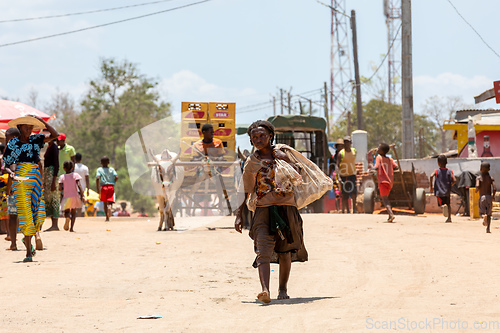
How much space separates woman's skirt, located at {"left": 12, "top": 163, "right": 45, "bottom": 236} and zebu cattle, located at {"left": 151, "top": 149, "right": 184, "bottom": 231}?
4630 mm

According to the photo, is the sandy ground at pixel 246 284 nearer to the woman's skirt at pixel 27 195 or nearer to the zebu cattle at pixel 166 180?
the woman's skirt at pixel 27 195

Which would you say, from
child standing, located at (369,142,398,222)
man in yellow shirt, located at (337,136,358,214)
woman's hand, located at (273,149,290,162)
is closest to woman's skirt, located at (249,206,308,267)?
woman's hand, located at (273,149,290,162)

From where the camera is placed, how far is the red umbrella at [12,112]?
15367 mm

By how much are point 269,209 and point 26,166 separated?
466 centimetres

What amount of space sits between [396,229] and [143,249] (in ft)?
16.7

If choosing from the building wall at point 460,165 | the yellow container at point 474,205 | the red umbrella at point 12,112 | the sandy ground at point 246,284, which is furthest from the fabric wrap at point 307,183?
the building wall at point 460,165

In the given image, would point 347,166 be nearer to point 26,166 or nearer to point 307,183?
point 26,166

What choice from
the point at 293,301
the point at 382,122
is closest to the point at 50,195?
the point at 293,301

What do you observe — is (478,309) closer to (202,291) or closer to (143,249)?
(202,291)

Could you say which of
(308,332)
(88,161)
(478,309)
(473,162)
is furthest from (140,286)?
(88,161)

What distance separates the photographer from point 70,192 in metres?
15.4

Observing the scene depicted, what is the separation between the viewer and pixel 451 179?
15.9 metres

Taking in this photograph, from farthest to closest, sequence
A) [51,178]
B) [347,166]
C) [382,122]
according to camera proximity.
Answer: [382,122], [347,166], [51,178]

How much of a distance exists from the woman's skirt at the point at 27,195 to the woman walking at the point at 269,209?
14.2 feet
